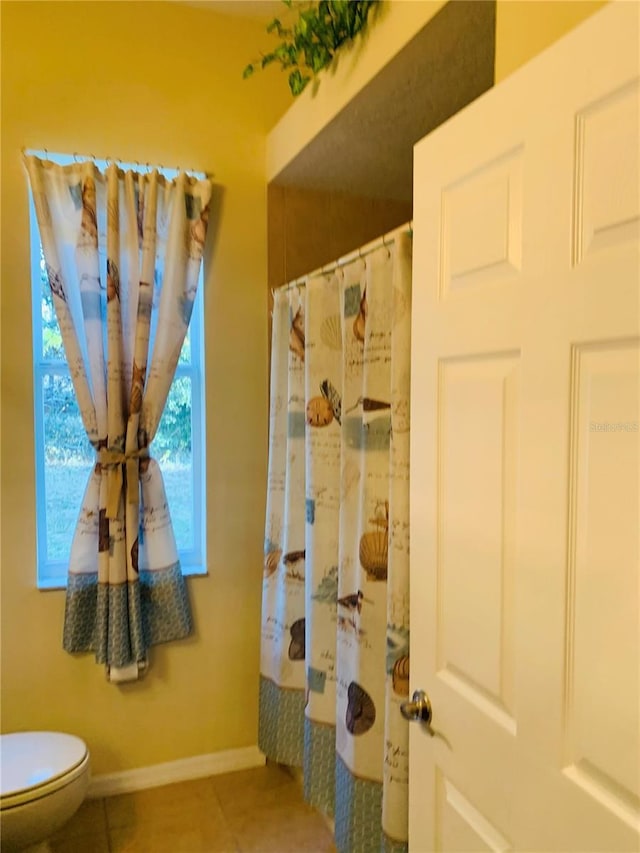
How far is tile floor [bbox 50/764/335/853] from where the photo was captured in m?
2.11

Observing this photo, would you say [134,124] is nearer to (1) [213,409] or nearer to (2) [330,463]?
(1) [213,409]

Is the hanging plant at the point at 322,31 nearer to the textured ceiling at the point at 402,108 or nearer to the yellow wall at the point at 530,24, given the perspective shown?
the textured ceiling at the point at 402,108

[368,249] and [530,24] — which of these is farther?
[368,249]

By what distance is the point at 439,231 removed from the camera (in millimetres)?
1212

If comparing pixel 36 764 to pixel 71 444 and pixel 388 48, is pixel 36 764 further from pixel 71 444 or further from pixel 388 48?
pixel 388 48

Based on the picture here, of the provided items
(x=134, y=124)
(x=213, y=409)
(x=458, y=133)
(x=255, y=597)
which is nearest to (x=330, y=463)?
(x=213, y=409)

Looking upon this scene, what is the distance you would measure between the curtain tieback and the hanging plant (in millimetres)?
1388

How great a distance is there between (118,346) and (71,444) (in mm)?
433

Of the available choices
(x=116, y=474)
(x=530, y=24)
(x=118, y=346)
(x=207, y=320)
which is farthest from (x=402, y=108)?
(x=116, y=474)

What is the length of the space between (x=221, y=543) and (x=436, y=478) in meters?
1.48

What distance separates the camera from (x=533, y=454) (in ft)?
3.18

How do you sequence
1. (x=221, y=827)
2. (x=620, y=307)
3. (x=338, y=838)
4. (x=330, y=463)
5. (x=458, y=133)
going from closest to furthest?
(x=620, y=307), (x=458, y=133), (x=338, y=838), (x=330, y=463), (x=221, y=827)

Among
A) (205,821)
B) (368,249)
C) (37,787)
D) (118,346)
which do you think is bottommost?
(205,821)

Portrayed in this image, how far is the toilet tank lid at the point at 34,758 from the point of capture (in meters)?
1.82
